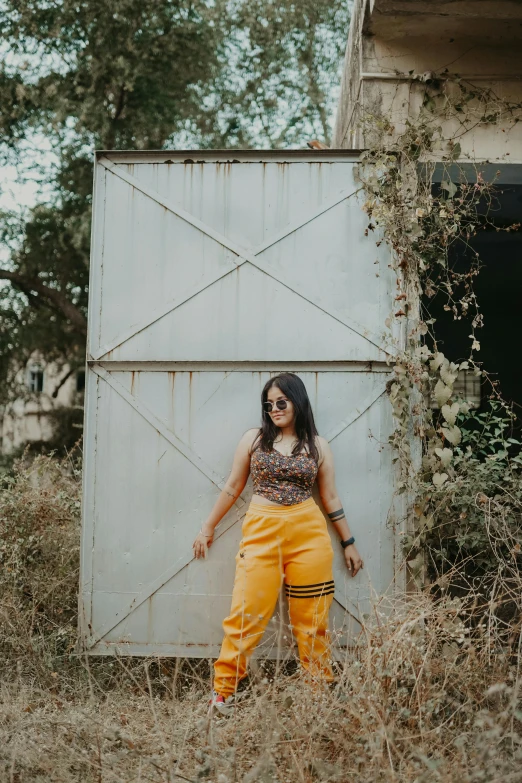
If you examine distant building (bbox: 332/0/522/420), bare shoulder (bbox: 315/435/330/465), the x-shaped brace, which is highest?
distant building (bbox: 332/0/522/420)

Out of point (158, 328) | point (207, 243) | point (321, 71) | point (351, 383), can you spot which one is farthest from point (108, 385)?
point (321, 71)

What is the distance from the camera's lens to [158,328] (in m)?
4.32

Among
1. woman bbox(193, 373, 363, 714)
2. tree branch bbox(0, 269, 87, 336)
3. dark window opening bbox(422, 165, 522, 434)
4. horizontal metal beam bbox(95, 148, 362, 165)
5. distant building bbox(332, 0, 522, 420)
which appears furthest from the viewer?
tree branch bbox(0, 269, 87, 336)

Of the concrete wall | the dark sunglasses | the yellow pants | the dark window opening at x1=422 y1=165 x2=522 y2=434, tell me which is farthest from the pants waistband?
the dark window opening at x1=422 y1=165 x2=522 y2=434

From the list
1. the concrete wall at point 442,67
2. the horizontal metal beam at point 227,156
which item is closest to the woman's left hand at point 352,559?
the horizontal metal beam at point 227,156

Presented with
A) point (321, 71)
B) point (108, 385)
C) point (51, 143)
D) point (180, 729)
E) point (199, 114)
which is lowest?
point (180, 729)

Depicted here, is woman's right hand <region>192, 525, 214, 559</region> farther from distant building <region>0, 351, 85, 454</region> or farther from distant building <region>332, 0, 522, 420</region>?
distant building <region>0, 351, 85, 454</region>

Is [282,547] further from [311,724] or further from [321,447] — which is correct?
[311,724]

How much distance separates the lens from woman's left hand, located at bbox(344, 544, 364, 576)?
4.12 metres

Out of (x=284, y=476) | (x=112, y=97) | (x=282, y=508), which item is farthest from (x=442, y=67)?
(x=112, y=97)

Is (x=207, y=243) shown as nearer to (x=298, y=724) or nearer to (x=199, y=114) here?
(x=298, y=724)

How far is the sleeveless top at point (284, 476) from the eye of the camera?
3.84 metres

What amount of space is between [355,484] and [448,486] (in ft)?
1.91

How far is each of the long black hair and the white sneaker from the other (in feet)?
4.50
